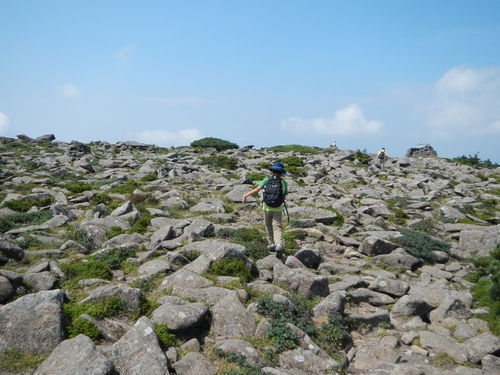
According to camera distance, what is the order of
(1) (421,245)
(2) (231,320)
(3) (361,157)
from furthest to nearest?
(3) (361,157)
(1) (421,245)
(2) (231,320)

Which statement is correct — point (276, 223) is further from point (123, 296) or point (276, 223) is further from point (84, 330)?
point (84, 330)

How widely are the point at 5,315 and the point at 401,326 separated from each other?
27.8 feet

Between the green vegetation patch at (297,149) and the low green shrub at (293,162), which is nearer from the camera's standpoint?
the low green shrub at (293,162)

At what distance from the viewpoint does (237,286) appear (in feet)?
30.9

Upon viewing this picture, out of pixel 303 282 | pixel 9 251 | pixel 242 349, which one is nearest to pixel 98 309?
pixel 242 349

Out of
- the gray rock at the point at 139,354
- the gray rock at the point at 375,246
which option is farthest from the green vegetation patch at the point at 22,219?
the gray rock at the point at 375,246

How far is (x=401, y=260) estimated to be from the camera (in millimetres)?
13000

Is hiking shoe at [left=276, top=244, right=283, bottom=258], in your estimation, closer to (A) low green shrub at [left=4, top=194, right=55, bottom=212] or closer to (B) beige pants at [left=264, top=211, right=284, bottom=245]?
(B) beige pants at [left=264, top=211, right=284, bottom=245]

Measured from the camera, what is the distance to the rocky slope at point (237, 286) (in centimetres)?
677

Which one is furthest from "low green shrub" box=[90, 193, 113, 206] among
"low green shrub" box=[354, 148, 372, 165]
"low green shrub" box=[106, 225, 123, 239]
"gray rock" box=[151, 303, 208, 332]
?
"low green shrub" box=[354, 148, 372, 165]

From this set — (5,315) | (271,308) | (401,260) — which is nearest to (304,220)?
(401,260)

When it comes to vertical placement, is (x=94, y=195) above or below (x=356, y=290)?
above

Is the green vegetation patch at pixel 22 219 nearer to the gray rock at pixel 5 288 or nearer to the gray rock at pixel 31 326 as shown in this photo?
the gray rock at pixel 5 288

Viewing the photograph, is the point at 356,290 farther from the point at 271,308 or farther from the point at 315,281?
the point at 271,308
